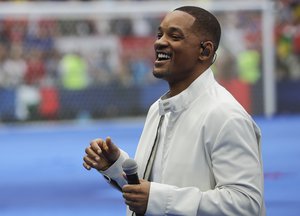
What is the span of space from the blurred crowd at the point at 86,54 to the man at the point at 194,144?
15455 mm

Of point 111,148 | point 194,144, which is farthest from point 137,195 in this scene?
point 111,148

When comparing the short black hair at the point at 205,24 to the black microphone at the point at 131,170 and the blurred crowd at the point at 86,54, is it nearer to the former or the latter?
the black microphone at the point at 131,170

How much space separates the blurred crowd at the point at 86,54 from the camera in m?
19.3

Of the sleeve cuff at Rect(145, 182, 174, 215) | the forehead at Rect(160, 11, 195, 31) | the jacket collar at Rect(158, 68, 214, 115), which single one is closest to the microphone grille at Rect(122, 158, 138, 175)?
the sleeve cuff at Rect(145, 182, 174, 215)

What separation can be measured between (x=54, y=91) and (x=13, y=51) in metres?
1.26

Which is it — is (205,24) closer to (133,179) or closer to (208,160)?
(208,160)

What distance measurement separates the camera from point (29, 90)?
1922 cm

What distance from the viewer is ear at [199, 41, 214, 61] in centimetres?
376

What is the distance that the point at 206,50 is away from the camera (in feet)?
12.4

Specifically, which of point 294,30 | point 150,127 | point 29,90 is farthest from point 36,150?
point 150,127

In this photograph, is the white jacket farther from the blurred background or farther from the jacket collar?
the blurred background

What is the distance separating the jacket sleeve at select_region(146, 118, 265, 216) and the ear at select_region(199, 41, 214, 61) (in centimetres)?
34

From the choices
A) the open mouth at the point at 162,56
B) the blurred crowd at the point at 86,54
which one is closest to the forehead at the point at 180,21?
the open mouth at the point at 162,56

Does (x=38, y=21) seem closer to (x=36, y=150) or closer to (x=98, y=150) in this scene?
(x=36, y=150)
